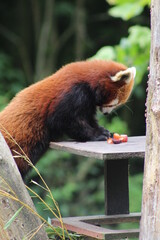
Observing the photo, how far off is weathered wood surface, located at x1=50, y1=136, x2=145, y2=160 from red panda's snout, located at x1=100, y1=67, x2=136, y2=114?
0.55m

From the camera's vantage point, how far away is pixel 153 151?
273 cm

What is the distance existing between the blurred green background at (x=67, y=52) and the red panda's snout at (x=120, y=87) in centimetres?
386

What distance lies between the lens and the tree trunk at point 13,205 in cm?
304

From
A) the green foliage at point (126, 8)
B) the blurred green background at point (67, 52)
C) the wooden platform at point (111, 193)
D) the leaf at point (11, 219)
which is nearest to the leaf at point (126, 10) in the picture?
the green foliage at point (126, 8)

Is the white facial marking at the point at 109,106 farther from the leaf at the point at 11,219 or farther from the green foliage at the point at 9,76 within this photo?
the green foliage at the point at 9,76

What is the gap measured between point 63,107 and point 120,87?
470 mm

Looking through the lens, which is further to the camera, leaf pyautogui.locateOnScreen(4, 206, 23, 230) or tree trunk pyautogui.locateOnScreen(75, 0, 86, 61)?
tree trunk pyautogui.locateOnScreen(75, 0, 86, 61)

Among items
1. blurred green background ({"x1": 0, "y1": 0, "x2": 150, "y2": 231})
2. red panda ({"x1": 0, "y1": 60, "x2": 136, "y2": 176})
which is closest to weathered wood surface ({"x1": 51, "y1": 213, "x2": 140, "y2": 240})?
red panda ({"x1": 0, "y1": 60, "x2": 136, "y2": 176})

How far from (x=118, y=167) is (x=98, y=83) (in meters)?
0.66

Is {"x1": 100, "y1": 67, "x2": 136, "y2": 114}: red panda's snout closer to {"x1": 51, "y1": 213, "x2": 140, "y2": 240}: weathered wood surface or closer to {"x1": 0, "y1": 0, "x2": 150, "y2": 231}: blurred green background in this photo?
{"x1": 51, "y1": 213, "x2": 140, "y2": 240}: weathered wood surface

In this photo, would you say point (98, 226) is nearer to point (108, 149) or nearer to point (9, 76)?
point (108, 149)

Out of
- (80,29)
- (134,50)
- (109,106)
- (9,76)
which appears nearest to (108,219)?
(109,106)

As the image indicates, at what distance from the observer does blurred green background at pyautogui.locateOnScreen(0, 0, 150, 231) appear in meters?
8.80

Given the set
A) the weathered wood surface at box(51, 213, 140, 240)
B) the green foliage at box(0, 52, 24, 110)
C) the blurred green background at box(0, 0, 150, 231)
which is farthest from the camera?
the green foliage at box(0, 52, 24, 110)
